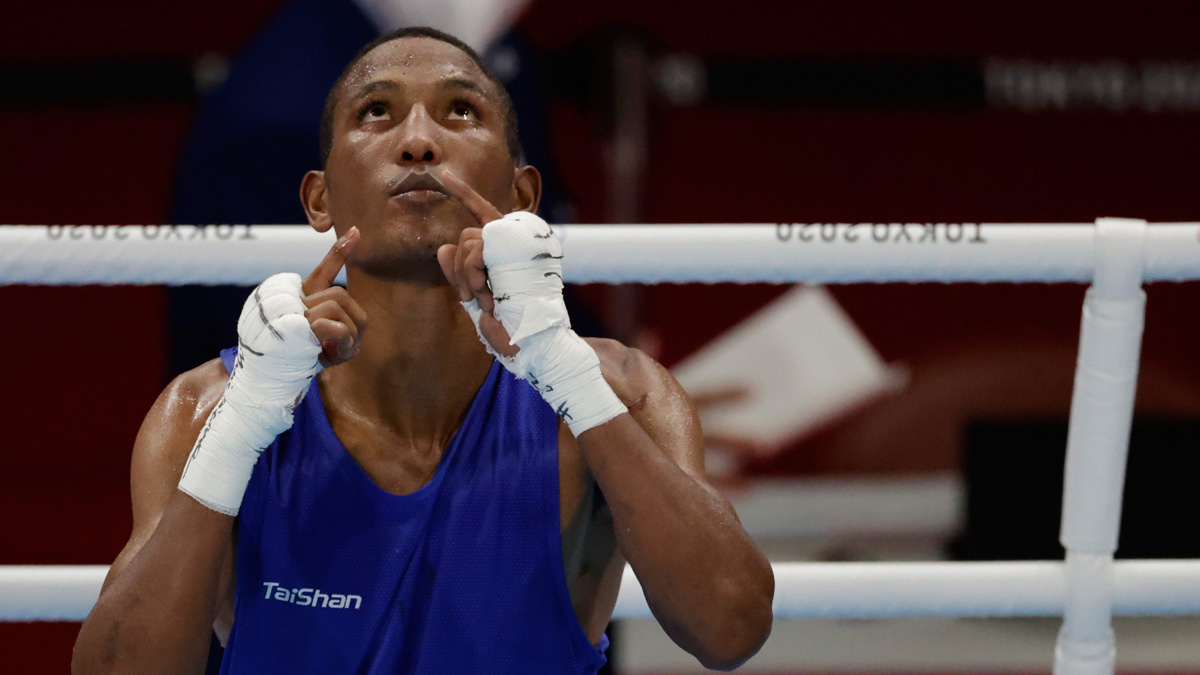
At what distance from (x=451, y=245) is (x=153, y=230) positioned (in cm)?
46

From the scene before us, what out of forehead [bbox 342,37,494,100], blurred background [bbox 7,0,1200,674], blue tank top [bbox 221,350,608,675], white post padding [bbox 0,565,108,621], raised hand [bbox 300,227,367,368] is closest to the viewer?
raised hand [bbox 300,227,367,368]

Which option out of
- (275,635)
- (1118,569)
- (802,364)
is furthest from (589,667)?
(802,364)

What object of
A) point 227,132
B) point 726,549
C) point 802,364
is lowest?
point 726,549

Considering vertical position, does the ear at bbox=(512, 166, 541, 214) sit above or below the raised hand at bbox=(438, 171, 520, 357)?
above

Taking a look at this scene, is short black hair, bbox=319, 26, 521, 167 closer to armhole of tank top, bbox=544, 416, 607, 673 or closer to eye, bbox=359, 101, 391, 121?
eye, bbox=359, 101, 391, 121

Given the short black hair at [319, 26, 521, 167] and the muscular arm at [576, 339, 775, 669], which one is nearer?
the muscular arm at [576, 339, 775, 669]

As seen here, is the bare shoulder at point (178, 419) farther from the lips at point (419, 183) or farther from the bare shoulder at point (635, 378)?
the bare shoulder at point (635, 378)

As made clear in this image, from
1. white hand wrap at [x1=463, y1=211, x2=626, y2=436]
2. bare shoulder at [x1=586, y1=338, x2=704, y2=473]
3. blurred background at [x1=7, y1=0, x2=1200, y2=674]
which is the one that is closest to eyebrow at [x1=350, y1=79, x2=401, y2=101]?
white hand wrap at [x1=463, y1=211, x2=626, y2=436]

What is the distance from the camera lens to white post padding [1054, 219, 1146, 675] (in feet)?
4.62

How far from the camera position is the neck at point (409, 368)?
1327 millimetres

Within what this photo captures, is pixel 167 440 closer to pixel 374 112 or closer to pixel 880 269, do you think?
pixel 374 112

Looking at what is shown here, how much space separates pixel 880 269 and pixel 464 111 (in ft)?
1.80

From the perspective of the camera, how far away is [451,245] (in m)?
1.22

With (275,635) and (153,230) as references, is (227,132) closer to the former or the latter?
(153,230)
